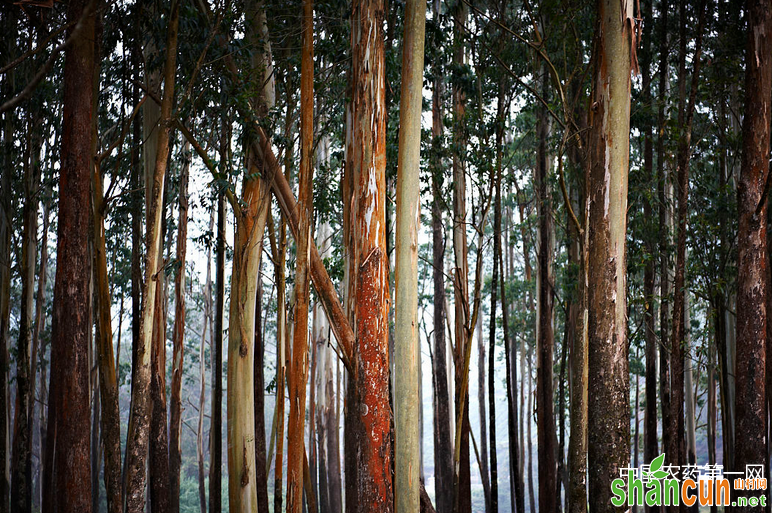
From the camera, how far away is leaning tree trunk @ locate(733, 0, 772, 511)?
665 centimetres

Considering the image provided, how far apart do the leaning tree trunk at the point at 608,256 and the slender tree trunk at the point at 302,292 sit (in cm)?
253

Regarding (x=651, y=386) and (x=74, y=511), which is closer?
(x=74, y=511)

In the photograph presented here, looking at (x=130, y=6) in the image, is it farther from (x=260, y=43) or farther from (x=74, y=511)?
(x=74, y=511)

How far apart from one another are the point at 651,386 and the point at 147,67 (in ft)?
30.5

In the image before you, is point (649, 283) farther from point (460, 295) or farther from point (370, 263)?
point (370, 263)

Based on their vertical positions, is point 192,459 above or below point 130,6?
below

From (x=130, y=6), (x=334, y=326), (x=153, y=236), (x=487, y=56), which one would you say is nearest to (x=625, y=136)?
(x=334, y=326)

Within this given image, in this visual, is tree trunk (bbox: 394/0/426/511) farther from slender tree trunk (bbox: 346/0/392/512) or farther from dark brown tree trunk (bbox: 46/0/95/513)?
dark brown tree trunk (bbox: 46/0/95/513)

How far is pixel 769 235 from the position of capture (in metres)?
9.82

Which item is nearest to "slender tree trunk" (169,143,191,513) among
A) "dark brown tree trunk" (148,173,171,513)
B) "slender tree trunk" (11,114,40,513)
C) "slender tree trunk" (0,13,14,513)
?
"dark brown tree trunk" (148,173,171,513)

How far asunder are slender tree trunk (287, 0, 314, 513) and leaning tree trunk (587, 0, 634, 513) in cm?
253

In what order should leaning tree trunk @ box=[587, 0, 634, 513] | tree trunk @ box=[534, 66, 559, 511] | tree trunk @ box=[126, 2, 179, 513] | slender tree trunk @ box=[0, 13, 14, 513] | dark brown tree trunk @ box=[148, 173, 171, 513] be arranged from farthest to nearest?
tree trunk @ box=[534, 66, 559, 511], slender tree trunk @ box=[0, 13, 14, 513], dark brown tree trunk @ box=[148, 173, 171, 513], tree trunk @ box=[126, 2, 179, 513], leaning tree trunk @ box=[587, 0, 634, 513]

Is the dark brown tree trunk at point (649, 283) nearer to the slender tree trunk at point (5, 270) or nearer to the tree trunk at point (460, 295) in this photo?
the tree trunk at point (460, 295)

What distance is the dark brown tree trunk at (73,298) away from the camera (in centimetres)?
608
